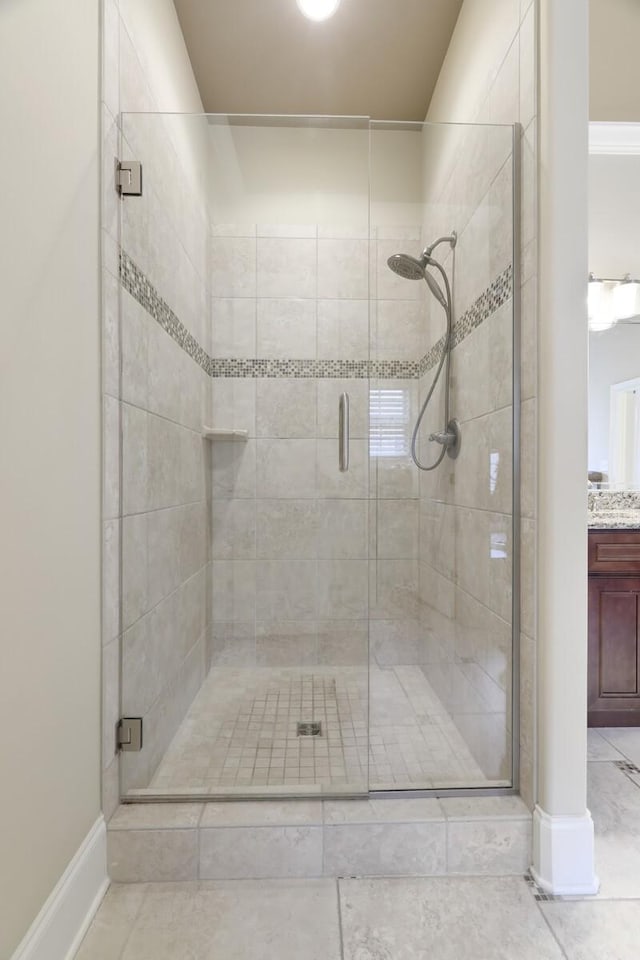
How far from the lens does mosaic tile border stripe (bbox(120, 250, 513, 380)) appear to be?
5.18ft

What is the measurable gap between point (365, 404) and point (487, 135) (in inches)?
34.6

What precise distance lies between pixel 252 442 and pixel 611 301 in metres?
1.74

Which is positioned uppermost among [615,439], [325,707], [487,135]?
[487,135]

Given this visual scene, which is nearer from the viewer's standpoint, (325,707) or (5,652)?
(5,652)

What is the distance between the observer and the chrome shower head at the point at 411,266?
1854mm

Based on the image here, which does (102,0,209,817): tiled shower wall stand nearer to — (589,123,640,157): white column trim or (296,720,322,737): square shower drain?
(296,720,322,737): square shower drain

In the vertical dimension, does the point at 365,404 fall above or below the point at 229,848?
above

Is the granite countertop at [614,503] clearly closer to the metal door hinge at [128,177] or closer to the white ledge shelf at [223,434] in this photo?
→ the white ledge shelf at [223,434]

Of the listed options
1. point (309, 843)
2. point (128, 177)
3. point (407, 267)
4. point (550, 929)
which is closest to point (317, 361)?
point (407, 267)

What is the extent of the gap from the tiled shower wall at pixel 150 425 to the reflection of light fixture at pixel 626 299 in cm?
179

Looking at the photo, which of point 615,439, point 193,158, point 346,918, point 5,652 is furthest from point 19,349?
point 615,439

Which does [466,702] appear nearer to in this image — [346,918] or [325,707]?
[325,707]

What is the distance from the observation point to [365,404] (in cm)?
175

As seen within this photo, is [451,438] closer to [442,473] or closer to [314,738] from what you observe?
[442,473]
